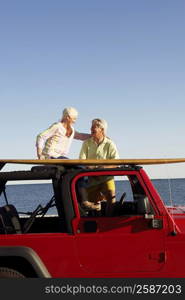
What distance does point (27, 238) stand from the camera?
455 centimetres

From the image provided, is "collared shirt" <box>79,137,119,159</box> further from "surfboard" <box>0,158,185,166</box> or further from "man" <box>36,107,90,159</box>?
"surfboard" <box>0,158,185,166</box>

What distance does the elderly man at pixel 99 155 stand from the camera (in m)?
5.29

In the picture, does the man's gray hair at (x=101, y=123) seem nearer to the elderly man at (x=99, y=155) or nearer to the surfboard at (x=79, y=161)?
the elderly man at (x=99, y=155)

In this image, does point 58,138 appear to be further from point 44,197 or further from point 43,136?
point 44,197

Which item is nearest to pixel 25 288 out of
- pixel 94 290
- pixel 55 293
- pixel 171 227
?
pixel 55 293

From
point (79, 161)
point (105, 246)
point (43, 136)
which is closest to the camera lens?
point (105, 246)

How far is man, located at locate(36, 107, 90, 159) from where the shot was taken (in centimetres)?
567

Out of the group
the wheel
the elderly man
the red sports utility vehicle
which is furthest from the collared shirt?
the wheel

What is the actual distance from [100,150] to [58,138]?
57cm

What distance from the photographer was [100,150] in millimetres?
5906

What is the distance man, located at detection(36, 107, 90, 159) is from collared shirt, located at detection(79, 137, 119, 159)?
0.25 m

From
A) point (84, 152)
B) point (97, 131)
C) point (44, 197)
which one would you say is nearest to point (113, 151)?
point (97, 131)

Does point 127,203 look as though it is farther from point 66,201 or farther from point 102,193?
point 66,201

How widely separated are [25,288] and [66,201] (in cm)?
95
